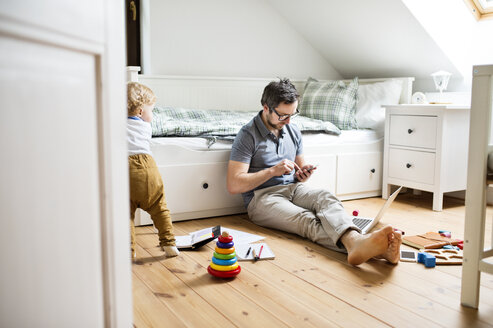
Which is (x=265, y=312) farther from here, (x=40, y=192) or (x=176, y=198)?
(x=176, y=198)

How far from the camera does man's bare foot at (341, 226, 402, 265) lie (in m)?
1.67

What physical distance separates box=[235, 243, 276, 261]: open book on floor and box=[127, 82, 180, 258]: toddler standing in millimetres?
258

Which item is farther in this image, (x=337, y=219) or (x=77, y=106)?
(x=337, y=219)

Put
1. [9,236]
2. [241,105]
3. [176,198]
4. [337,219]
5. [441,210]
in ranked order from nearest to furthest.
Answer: [9,236] < [337,219] < [176,198] < [441,210] < [241,105]

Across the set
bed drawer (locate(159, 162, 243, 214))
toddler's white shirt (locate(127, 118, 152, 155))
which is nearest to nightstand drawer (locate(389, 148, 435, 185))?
bed drawer (locate(159, 162, 243, 214))

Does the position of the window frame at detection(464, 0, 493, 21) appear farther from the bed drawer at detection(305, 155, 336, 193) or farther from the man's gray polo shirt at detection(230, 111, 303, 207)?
the man's gray polo shirt at detection(230, 111, 303, 207)

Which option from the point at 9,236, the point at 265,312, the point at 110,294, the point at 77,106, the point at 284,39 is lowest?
the point at 265,312

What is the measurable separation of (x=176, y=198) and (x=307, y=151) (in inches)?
34.0

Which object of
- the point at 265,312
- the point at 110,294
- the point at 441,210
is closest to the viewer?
the point at 110,294

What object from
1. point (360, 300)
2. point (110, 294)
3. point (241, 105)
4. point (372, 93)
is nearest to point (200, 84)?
point (241, 105)

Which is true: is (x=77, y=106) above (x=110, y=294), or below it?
above

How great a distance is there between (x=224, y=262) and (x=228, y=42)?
2475 mm

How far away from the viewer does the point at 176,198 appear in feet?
7.77

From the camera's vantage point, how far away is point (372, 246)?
167cm
